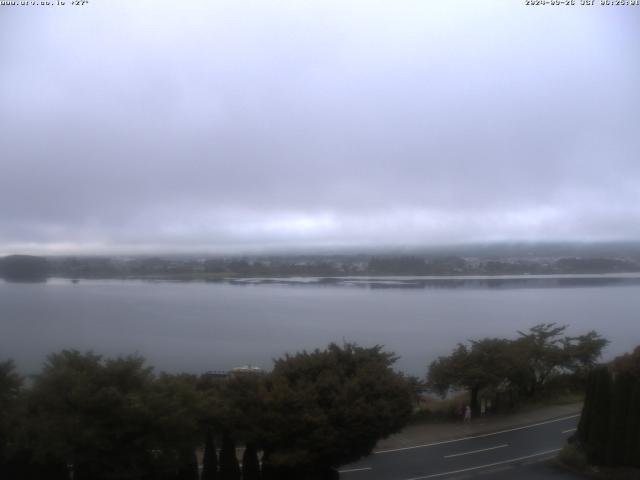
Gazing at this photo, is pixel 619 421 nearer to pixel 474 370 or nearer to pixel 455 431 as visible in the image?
pixel 455 431

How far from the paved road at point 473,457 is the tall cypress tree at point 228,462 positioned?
2896 mm

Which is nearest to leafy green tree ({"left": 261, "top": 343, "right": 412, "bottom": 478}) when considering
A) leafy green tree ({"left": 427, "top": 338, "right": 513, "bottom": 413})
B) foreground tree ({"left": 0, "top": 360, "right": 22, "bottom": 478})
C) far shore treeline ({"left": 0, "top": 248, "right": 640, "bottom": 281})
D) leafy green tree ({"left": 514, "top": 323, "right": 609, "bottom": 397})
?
foreground tree ({"left": 0, "top": 360, "right": 22, "bottom": 478})

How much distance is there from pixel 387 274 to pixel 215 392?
26.3 meters

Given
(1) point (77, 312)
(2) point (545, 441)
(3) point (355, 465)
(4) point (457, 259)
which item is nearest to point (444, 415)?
(2) point (545, 441)

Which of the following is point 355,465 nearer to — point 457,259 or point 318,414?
point 318,414

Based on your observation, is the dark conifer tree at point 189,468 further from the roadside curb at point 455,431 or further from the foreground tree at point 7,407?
the roadside curb at point 455,431

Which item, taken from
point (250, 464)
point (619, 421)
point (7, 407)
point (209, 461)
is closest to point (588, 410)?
point (619, 421)

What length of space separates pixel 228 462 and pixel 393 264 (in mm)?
27002

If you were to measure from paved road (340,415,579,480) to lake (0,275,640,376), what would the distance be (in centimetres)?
882

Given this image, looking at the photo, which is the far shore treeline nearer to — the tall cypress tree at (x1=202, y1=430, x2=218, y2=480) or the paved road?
the paved road

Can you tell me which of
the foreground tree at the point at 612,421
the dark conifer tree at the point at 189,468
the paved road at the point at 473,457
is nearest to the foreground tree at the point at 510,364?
the paved road at the point at 473,457

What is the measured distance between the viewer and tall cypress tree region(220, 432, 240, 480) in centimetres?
977

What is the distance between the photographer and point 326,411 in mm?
10109

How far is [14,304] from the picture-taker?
23594mm
